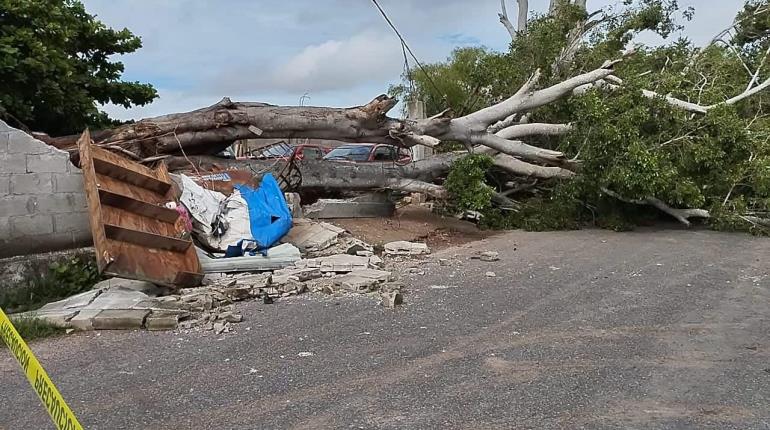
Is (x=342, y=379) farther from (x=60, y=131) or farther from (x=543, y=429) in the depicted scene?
(x=60, y=131)

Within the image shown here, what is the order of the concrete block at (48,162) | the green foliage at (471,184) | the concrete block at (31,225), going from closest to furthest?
the concrete block at (31,225), the concrete block at (48,162), the green foliage at (471,184)

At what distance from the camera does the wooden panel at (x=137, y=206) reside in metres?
7.04

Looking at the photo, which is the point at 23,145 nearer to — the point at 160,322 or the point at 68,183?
the point at 68,183

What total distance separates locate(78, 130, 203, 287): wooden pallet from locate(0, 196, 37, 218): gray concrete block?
0.63 metres

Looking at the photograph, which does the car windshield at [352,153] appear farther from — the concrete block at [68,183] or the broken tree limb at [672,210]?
the concrete block at [68,183]

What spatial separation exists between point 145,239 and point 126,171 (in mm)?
1191

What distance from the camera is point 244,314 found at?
20.1 ft

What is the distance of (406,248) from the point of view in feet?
31.8

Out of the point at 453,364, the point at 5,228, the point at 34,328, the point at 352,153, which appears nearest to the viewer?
the point at 453,364

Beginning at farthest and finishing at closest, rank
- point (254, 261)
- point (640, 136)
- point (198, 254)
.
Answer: point (640, 136) < point (254, 261) < point (198, 254)

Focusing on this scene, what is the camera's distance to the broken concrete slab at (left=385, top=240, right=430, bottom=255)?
9.54 m

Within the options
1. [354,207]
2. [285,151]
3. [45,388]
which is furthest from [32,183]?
[285,151]

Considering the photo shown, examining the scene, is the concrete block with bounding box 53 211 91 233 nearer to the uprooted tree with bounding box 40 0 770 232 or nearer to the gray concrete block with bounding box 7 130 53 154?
the gray concrete block with bounding box 7 130 53 154

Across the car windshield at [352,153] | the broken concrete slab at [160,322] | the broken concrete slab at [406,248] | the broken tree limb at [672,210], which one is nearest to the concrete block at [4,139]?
the broken concrete slab at [160,322]
